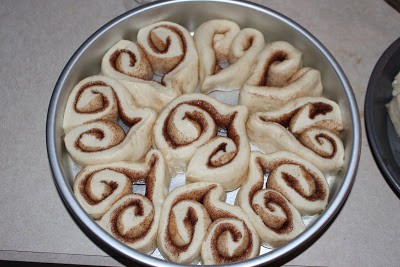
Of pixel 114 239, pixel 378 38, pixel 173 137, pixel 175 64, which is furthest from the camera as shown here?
pixel 378 38

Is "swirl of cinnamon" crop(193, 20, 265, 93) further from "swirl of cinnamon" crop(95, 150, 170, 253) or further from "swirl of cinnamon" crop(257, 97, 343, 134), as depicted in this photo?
"swirl of cinnamon" crop(95, 150, 170, 253)

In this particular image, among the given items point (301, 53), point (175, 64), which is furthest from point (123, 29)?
point (301, 53)

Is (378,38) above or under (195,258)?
above

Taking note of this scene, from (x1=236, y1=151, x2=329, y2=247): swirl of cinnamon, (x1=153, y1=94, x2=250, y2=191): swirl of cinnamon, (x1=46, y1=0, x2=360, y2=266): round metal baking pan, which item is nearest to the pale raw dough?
(x1=46, y1=0, x2=360, y2=266): round metal baking pan

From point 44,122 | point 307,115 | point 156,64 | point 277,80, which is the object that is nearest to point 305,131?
point 307,115

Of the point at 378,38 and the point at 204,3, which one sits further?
the point at 378,38

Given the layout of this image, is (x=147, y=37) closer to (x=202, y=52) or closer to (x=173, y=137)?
(x=202, y=52)

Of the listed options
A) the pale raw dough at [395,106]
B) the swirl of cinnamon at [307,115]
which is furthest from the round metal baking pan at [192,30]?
the pale raw dough at [395,106]
